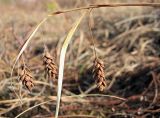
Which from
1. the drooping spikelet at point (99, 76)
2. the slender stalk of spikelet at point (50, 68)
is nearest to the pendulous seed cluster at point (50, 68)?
the slender stalk of spikelet at point (50, 68)

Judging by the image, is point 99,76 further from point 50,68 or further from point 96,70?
point 50,68

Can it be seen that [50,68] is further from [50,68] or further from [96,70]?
[96,70]

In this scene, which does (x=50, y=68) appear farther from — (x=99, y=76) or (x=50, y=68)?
(x=99, y=76)

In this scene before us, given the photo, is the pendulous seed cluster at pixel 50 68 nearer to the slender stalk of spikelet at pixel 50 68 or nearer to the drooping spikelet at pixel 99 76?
the slender stalk of spikelet at pixel 50 68

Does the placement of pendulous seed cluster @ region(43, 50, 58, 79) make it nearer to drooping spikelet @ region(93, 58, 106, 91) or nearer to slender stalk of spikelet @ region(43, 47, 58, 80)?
slender stalk of spikelet @ region(43, 47, 58, 80)

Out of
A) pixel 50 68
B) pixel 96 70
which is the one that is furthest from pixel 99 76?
pixel 50 68

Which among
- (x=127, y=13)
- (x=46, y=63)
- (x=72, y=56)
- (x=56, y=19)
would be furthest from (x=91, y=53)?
(x=46, y=63)

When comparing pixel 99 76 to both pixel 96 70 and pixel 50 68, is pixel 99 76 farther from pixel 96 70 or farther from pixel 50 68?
pixel 50 68

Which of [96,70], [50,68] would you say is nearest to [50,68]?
[50,68]
